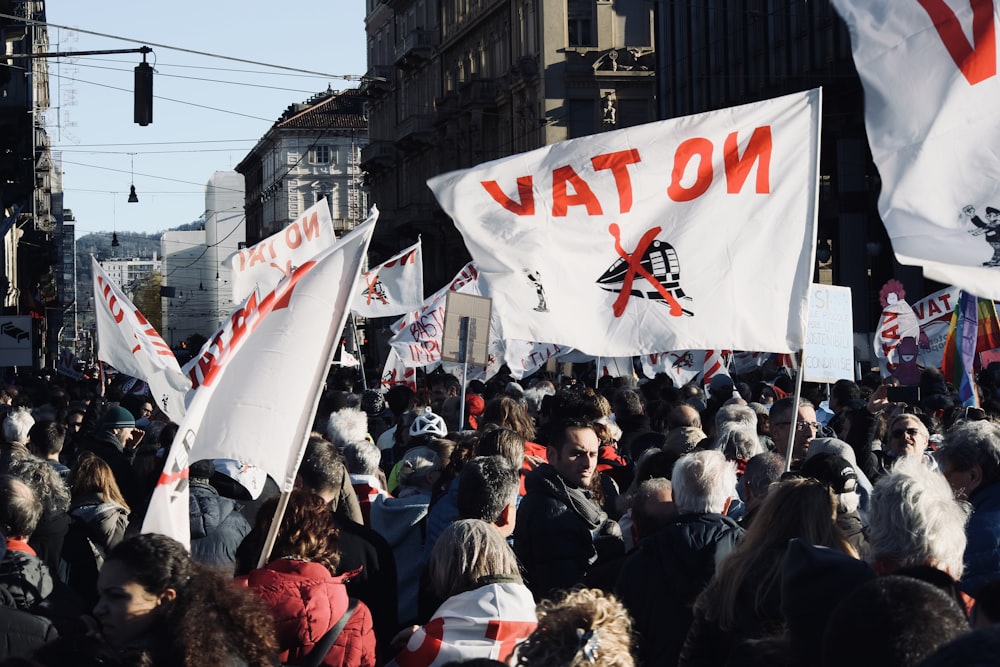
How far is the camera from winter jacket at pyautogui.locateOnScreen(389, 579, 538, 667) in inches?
184

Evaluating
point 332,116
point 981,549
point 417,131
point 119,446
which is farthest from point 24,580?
point 332,116

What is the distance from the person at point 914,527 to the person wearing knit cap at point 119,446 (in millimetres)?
5558

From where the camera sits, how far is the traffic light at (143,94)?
64.3ft

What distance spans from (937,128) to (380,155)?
2644 inches

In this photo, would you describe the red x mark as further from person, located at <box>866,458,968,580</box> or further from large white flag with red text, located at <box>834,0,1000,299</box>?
person, located at <box>866,458,968,580</box>

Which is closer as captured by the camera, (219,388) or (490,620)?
(490,620)

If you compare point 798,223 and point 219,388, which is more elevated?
point 798,223

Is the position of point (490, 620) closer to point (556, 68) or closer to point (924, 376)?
point (924, 376)

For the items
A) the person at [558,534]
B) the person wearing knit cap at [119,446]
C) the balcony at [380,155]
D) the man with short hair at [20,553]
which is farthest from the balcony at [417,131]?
the man with short hair at [20,553]

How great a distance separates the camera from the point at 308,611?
16.0 feet

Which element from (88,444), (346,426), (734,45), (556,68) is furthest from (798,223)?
(556,68)

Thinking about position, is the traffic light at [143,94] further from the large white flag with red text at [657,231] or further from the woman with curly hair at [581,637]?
the woman with curly hair at [581,637]

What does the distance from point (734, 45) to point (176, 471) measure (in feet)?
125

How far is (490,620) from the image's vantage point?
15.5 ft
